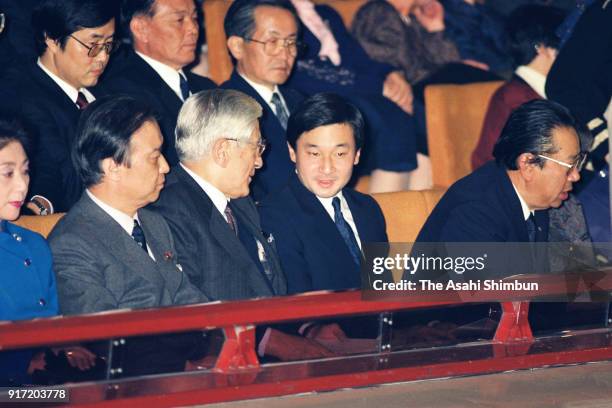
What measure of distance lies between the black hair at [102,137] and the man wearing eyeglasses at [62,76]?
56cm

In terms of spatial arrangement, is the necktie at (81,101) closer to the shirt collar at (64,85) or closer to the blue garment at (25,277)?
the shirt collar at (64,85)

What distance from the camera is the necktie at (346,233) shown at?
11.8 ft

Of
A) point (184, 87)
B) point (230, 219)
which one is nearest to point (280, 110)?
point (184, 87)

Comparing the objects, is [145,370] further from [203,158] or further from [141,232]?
[203,158]

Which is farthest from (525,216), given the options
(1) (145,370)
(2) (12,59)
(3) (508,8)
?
(3) (508,8)

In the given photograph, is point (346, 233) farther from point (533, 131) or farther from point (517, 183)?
point (533, 131)

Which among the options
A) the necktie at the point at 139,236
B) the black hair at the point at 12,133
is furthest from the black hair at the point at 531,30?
the black hair at the point at 12,133

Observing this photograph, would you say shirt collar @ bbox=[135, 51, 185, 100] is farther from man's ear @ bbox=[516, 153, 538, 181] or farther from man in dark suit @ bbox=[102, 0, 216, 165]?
man's ear @ bbox=[516, 153, 538, 181]

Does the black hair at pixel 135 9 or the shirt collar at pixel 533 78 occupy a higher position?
the black hair at pixel 135 9

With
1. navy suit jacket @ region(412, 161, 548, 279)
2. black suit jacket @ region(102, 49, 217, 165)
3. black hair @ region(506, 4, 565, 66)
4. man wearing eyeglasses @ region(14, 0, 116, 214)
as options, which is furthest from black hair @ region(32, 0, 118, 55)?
black hair @ region(506, 4, 565, 66)

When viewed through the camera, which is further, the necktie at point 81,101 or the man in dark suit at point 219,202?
the necktie at point 81,101

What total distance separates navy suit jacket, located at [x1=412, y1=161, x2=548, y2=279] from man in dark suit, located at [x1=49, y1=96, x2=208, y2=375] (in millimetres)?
943

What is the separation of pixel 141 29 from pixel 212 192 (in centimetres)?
117

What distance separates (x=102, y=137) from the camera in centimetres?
308
